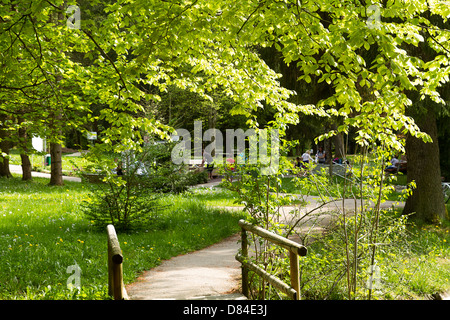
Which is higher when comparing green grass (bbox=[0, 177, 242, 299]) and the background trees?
the background trees

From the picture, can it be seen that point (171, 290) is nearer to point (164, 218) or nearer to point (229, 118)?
point (164, 218)

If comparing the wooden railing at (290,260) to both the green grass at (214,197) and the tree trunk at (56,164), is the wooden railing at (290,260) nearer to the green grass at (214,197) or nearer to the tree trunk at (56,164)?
the green grass at (214,197)

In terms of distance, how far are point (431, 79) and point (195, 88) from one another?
14.7 feet

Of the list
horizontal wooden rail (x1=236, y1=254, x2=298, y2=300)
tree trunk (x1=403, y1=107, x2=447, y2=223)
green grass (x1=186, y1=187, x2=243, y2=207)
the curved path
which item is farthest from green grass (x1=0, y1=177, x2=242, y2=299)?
tree trunk (x1=403, y1=107, x2=447, y2=223)

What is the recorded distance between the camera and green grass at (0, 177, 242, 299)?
648cm

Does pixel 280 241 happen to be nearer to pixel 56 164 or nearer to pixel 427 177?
pixel 427 177

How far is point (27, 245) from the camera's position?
849 centimetres

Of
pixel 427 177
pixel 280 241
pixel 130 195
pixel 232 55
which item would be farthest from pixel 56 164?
pixel 280 241

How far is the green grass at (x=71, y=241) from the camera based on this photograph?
6480mm

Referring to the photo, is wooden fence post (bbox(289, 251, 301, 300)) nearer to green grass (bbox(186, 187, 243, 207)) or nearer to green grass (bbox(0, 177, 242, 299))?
green grass (bbox(0, 177, 242, 299))

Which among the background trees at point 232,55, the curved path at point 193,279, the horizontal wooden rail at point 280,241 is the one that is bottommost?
the curved path at point 193,279

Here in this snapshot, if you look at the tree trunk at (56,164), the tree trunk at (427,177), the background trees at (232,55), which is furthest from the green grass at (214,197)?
Result: the background trees at (232,55)

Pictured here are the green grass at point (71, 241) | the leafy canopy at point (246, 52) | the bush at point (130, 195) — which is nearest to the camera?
the leafy canopy at point (246, 52)

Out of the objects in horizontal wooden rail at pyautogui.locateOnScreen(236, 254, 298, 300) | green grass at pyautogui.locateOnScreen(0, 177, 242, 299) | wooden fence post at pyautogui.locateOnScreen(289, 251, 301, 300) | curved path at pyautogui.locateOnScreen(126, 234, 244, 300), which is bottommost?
curved path at pyautogui.locateOnScreen(126, 234, 244, 300)
